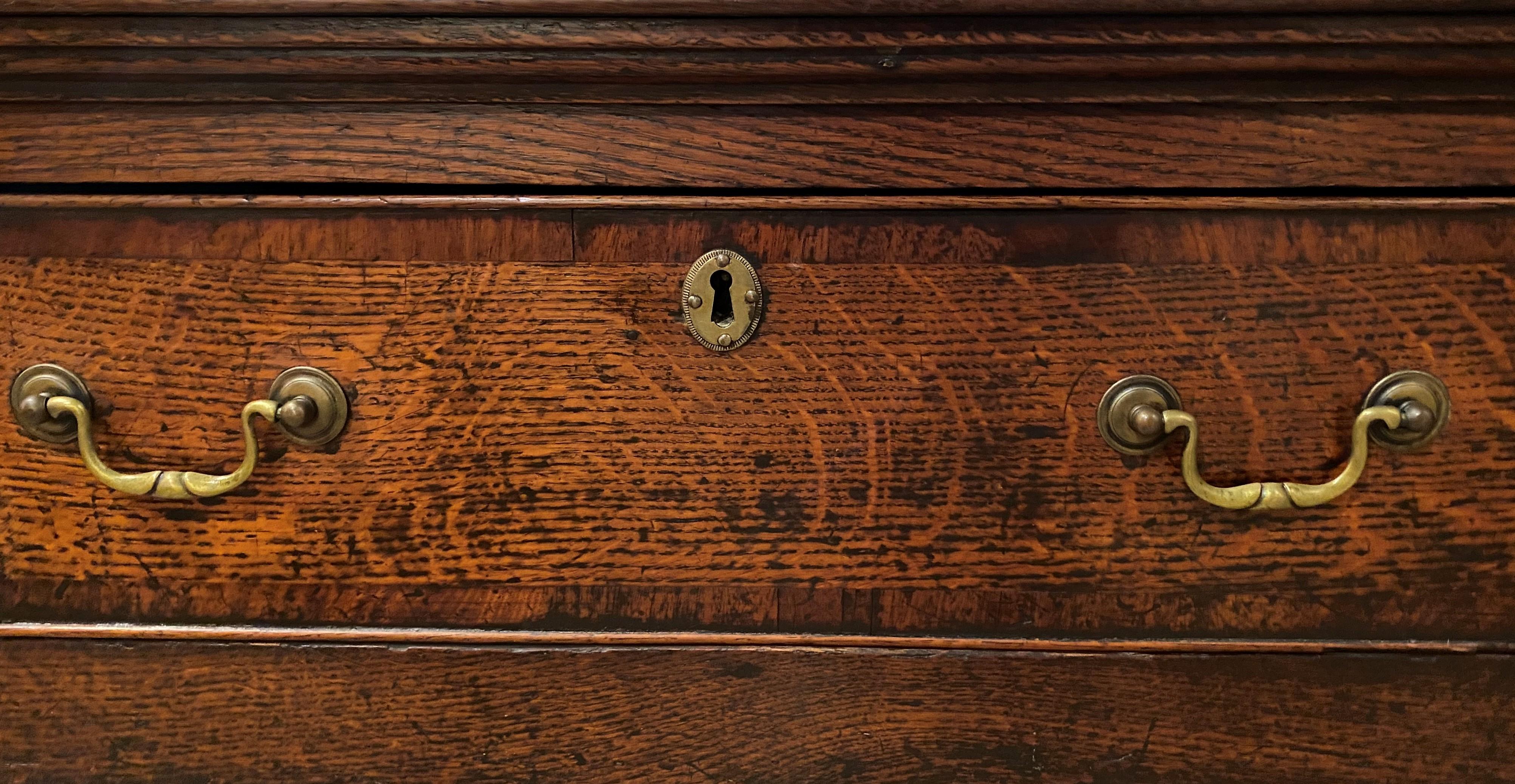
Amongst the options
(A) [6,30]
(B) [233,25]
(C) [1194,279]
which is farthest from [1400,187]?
(A) [6,30]

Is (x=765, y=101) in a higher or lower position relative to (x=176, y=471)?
higher

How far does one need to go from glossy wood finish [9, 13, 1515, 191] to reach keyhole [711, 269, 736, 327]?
44 mm

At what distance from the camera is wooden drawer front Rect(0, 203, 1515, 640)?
46 cm

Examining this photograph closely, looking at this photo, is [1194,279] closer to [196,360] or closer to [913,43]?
[913,43]

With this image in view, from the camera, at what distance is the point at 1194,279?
46 centimetres

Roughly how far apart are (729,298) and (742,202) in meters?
0.05

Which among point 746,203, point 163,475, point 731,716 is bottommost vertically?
point 731,716

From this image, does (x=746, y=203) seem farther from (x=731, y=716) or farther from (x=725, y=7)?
(x=731, y=716)

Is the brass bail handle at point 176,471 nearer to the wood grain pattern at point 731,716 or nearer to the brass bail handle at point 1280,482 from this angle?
the wood grain pattern at point 731,716

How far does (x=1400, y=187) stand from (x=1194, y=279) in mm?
106

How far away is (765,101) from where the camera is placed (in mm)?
449

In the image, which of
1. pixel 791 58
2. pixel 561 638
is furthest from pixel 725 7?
pixel 561 638

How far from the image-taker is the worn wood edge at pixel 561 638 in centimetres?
49

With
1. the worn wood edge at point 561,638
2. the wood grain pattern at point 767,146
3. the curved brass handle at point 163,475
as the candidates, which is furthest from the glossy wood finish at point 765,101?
the worn wood edge at point 561,638
